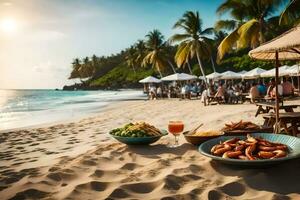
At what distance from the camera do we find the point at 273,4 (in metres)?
20.5

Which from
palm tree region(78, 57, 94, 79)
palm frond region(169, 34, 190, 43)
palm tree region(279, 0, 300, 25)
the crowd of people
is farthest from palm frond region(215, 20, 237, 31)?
palm tree region(78, 57, 94, 79)

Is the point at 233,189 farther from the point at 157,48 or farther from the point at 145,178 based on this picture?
the point at 157,48

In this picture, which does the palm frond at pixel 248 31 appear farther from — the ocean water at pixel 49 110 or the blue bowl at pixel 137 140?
the blue bowl at pixel 137 140

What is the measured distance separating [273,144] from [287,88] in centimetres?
810

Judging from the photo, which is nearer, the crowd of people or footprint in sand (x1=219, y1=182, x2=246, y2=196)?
footprint in sand (x1=219, y1=182, x2=246, y2=196)

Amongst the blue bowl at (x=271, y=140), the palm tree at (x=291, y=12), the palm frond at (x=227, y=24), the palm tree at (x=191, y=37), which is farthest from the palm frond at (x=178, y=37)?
the blue bowl at (x=271, y=140)

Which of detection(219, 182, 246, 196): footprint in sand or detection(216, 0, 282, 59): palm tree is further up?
detection(216, 0, 282, 59): palm tree

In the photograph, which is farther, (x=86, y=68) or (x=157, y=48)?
(x=86, y=68)

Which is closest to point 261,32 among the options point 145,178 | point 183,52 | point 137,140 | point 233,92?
point 233,92

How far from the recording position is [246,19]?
72.0 ft

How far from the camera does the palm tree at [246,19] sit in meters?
20.0

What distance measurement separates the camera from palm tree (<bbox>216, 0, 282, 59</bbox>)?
20.0m

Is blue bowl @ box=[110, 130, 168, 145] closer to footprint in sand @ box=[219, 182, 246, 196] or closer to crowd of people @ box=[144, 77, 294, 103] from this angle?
footprint in sand @ box=[219, 182, 246, 196]

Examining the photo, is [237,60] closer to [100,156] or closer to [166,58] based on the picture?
[166,58]
